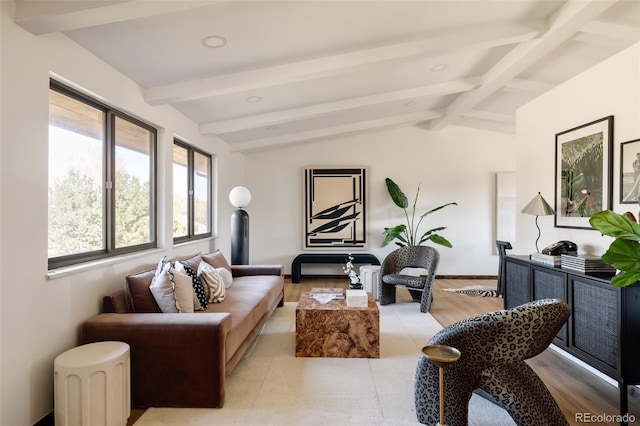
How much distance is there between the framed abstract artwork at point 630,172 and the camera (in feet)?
8.32

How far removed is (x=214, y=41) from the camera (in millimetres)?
2709

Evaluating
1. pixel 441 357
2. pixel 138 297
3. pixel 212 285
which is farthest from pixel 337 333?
pixel 441 357

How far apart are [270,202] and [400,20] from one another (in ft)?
15.2

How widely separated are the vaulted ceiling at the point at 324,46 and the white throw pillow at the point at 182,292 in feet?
5.62

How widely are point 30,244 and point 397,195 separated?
538 centimetres

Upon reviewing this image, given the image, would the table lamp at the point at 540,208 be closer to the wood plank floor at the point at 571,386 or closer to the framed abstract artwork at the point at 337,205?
the wood plank floor at the point at 571,386

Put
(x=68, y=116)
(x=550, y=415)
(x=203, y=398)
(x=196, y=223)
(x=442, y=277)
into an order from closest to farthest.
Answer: (x=550, y=415) → (x=203, y=398) → (x=68, y=116) → (x=196, y=223) → (x=442, y=277)

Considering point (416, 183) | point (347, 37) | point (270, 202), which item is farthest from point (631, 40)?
point (270, 202)

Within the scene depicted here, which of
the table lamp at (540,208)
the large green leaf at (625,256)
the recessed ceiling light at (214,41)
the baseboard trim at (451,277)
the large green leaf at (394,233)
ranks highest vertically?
the recessed ceiling light at (214,41)

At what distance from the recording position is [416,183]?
6832 millimetres

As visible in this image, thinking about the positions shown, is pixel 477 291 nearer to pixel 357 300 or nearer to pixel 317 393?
pixel 357 300

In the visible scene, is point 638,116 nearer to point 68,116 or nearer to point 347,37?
point 347,37

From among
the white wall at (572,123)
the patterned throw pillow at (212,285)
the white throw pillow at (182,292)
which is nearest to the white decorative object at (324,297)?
A: the patterned throw pillow at (212,285)

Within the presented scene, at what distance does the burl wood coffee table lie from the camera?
3.09 m
